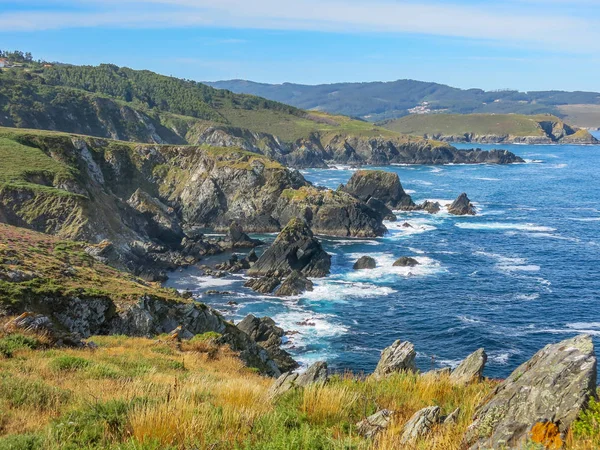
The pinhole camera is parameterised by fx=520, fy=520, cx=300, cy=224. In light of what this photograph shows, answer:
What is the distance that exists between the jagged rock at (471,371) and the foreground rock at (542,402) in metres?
5.66

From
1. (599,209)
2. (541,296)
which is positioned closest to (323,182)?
(599,209)

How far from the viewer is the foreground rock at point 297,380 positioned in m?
11.8

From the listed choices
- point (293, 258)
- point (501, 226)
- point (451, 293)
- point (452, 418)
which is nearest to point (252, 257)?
point (293, 258)

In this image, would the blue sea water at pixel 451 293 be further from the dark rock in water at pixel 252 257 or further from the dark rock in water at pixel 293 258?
the dark rock in water at pixel 252 257

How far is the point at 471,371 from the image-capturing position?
14.7 m

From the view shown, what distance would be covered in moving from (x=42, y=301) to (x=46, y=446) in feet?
68.5

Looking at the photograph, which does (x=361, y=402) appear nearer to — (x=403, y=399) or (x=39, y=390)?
(x=403, y=399)

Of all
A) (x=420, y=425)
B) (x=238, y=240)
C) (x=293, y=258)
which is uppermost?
(x=420, y=425)

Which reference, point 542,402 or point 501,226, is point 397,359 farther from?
point 501,226

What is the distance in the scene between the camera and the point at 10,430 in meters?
8.50

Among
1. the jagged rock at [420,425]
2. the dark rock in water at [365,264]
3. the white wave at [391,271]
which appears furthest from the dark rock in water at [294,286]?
the jagged rock at [420,425]

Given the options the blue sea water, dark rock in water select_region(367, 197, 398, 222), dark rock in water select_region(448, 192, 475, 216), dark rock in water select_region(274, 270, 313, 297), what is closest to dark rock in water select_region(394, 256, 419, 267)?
the blue sea water

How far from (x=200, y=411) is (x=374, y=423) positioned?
10.00 ft

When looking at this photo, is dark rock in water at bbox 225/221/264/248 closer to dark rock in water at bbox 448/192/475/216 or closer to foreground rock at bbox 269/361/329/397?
dark rock in water at bbox 448/192/475/216
